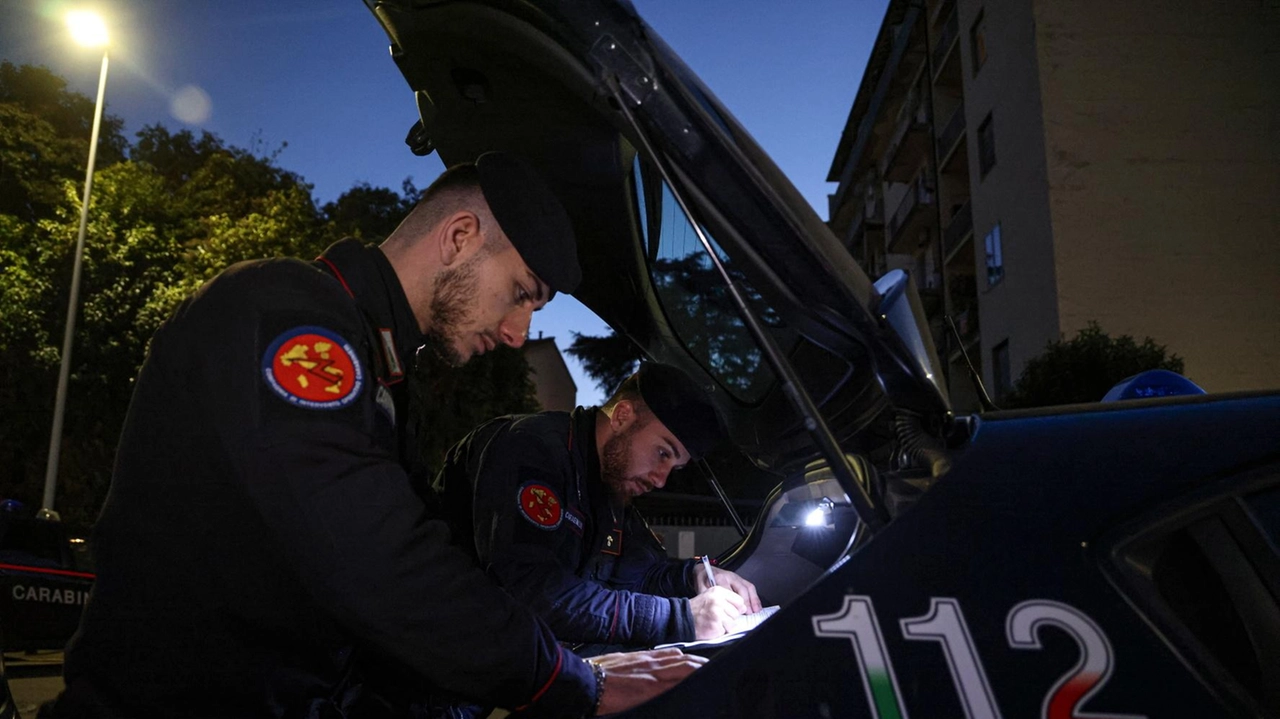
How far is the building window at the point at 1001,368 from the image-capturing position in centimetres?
1877

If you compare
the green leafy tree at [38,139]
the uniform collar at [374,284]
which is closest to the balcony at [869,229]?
the green leafy tree at [38,139]

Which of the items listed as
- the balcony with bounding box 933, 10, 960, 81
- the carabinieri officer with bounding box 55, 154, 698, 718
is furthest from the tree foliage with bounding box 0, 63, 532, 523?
the balcony with bounding box 933, 10, 960, 81

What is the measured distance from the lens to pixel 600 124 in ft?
5.07

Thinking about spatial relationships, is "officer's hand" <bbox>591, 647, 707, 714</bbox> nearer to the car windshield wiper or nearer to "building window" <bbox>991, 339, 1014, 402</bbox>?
the car windshield wiper

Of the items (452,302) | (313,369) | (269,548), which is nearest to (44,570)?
(452,302)

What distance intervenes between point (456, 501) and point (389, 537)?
1706 mm

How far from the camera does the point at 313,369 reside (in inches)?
47.5

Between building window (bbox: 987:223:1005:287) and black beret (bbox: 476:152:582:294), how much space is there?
1885 centimetres

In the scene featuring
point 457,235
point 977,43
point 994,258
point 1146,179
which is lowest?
point 457,235

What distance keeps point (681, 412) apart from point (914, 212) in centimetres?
2409

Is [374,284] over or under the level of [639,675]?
over

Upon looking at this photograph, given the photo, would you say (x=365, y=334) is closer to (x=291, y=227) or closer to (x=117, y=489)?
(x=117, y=489)

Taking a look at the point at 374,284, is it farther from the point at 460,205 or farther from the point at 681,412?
the point at 681,412

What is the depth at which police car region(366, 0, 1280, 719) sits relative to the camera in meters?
0.99
